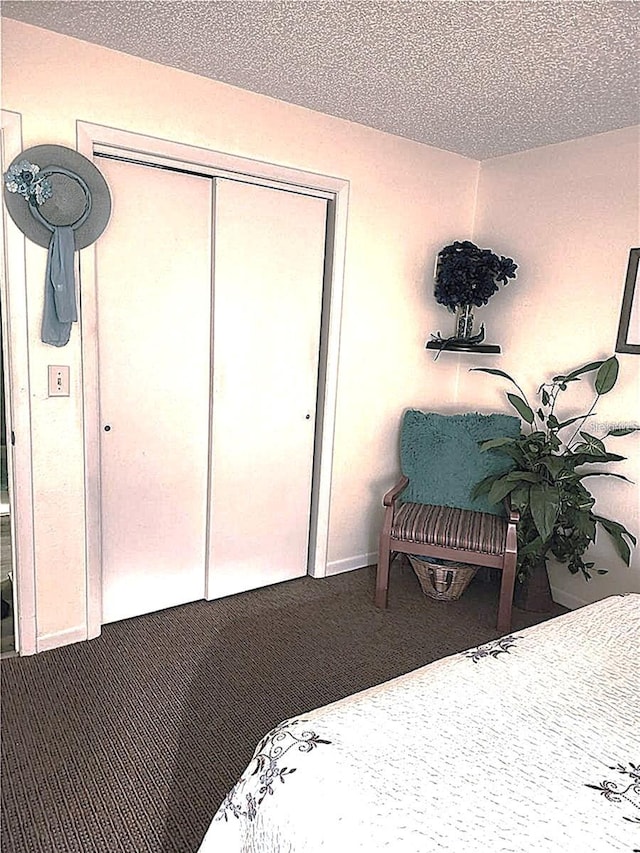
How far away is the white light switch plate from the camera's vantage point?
8.30 feet

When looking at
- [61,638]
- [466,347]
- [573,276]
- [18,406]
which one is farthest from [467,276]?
[61,638]

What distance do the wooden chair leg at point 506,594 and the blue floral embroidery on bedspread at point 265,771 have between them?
189cm

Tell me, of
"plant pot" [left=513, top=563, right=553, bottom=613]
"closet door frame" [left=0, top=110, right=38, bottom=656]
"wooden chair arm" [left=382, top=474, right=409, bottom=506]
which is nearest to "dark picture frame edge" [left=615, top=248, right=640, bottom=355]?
"plant pot" [left=513, top=563, right=553, bottom=613]

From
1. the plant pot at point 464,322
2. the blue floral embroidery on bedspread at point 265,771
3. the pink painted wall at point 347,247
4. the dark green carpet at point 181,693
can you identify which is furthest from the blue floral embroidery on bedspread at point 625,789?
the plant pot at point 464,322

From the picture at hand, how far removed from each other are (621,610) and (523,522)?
1289mm

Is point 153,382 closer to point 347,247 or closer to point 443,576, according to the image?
point 347,247

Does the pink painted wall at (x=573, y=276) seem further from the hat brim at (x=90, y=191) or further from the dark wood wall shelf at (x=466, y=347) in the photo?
the hat brim at (x=90, y=191)

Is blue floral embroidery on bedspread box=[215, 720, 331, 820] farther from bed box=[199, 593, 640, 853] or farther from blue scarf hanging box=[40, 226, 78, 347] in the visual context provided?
blue scarf hanging box=[40, 226, 78, 347]

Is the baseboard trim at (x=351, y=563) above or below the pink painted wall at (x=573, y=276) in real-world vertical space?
below

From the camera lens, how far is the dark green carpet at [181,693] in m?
1.87

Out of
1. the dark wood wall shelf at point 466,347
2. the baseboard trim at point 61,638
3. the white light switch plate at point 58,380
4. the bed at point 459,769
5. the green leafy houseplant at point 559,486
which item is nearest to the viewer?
the bed at point 459,769

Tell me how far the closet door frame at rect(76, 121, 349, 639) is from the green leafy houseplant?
2.74 ft

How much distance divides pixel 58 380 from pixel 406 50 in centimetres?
177

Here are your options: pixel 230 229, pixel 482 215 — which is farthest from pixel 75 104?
pixel 482 215
